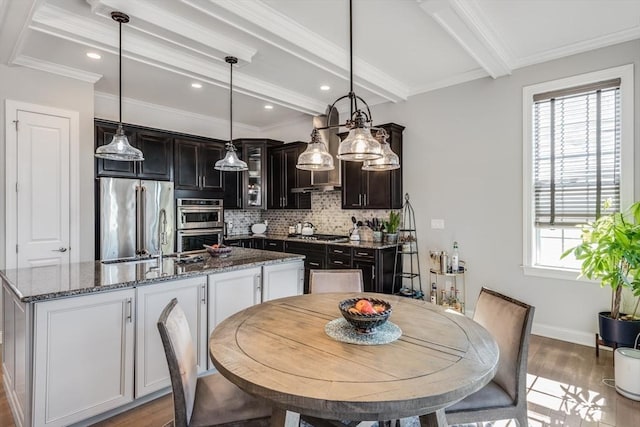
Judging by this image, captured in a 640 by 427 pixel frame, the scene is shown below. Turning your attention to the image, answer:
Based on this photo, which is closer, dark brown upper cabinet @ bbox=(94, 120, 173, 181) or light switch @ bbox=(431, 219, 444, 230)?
dark brown upper cabinet @ bbox=(94, 120, 173, 181)

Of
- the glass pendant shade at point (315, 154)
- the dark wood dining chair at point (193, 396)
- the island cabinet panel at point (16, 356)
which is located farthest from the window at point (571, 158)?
the island cabinet panel at point (16, 356)

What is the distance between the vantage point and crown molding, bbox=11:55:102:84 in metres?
3.40

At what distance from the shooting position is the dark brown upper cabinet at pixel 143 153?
411 centimetres

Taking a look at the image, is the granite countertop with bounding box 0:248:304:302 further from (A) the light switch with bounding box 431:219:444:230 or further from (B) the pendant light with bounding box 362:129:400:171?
(A) the light switch with bounding box 431:219:444:230

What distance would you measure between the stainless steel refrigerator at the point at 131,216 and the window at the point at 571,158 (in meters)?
4.04

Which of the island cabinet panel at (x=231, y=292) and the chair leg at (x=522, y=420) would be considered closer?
the chair leg at (x=522, y=420)

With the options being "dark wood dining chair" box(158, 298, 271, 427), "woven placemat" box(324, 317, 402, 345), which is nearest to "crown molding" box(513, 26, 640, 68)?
"woven placemat" box(324, 317, 402, 345)

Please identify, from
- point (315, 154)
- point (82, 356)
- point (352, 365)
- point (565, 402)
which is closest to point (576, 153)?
point (565, 402)

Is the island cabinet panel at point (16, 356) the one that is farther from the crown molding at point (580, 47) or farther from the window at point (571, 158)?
the crown molding at point (580, 47)

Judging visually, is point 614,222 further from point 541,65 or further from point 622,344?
point 541,65

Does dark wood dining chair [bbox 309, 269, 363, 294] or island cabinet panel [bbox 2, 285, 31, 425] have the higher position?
dark wood dining chair [bbox 309, 269, 363, 294]

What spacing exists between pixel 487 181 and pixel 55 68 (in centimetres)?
475

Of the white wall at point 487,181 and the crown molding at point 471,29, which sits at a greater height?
the crown molding at point 471,29

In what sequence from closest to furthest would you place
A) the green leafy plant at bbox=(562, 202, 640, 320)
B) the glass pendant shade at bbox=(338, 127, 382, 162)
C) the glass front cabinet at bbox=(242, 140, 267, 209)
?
the glass pendant shade at bbox=(338, 127, 382, 162) < the green leafy plant at bbox=(562, 202, 640, 320) < the glass front cabinet at bbox=(242, 140, 267, 209)
